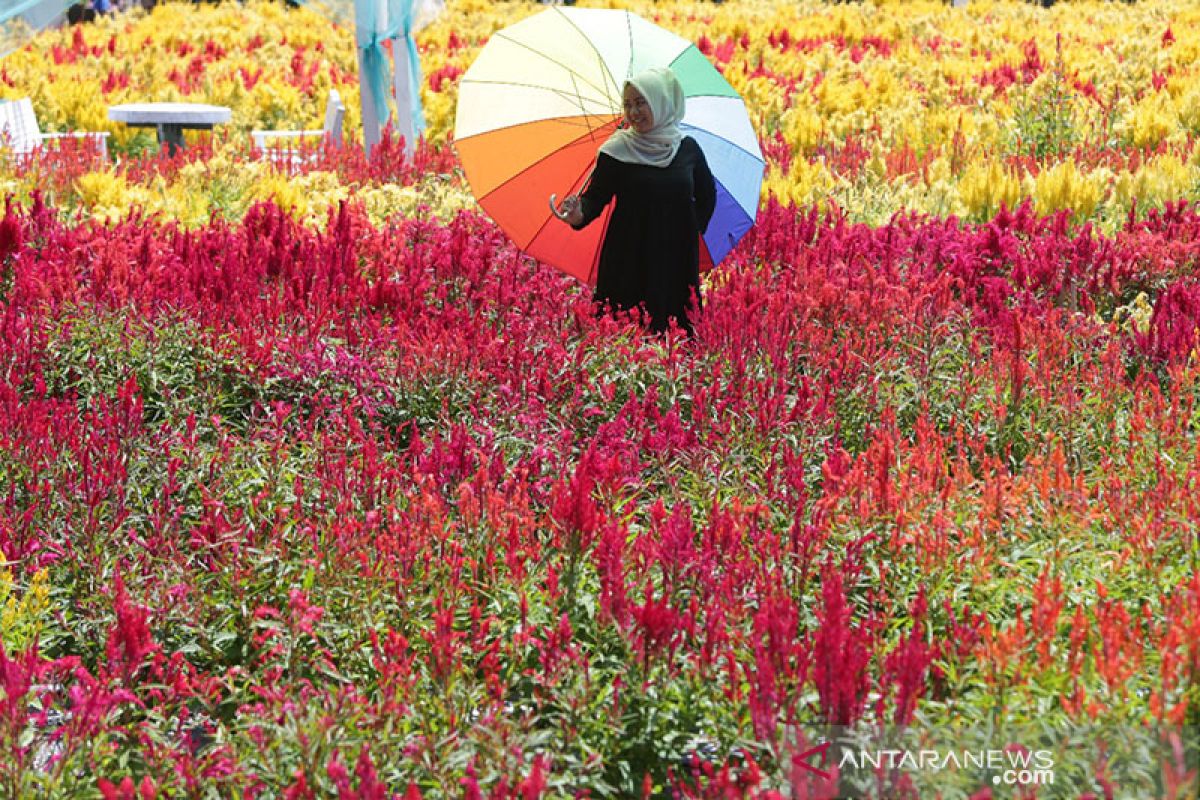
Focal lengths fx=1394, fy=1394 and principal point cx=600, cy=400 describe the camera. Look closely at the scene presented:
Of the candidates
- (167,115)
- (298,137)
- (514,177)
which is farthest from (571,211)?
(298,137)

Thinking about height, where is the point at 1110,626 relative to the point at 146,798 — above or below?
above

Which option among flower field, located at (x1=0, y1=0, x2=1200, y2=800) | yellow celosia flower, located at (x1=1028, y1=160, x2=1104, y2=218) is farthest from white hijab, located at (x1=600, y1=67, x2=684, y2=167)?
yellow celosia flower, located at (x1=1028, y1=160, x2=1104, y2=218)

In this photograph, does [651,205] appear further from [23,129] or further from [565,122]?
[23,129]

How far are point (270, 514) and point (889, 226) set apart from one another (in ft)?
14.3

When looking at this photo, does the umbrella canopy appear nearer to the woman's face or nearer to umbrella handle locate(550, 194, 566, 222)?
umbrella handle locate(550, 194, 566, 222)

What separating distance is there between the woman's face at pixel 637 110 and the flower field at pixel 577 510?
2.44 ft

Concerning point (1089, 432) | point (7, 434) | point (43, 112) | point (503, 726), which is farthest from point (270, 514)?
point (43, 112)

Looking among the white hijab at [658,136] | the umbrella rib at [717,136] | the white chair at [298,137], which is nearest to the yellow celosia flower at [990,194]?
the umbrella rib at [717,136]

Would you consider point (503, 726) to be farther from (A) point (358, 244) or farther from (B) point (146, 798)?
Result: (A) point (358, 244)

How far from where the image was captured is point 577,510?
346 centimetres

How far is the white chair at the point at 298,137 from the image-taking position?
457 inches

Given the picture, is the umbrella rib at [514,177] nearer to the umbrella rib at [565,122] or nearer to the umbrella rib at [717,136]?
the umbrella rib at [565,122]

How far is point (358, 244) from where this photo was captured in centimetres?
698

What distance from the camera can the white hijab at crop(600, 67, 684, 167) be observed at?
552 cm
